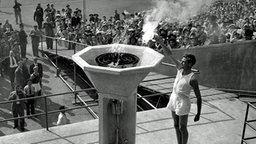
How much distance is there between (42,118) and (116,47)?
5.86 m

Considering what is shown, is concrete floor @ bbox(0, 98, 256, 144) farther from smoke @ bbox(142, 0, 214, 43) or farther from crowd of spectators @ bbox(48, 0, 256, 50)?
smoke @ bbox(142, 0, 214, 43)

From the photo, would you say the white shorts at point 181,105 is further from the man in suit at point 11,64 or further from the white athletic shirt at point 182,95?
the man in suit at point 11,64

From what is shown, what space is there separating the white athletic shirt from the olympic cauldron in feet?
2.26

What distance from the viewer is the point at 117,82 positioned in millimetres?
4648

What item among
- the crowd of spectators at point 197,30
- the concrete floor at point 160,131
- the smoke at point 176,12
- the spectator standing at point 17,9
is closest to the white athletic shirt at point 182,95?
the concrete floor at point 160,131

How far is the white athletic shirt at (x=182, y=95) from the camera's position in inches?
218

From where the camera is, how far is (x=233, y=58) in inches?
394

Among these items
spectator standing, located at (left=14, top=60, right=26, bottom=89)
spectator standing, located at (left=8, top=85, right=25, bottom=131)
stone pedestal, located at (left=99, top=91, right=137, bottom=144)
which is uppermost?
stone pedestal, located at (left=99, top=91, right=137, bottom=144)

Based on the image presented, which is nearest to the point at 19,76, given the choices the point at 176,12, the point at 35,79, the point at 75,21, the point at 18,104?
the point at 35,79

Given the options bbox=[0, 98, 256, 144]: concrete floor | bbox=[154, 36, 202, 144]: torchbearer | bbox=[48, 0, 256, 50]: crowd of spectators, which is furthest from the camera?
bbox=[48, 0, 256, 50]: crowd of spectators

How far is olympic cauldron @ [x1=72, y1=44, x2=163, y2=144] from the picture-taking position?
4.68 m

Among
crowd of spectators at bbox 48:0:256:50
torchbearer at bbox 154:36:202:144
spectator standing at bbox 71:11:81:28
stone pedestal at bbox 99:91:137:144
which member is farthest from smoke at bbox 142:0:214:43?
stone pedestal at bbox 99:91:137:144

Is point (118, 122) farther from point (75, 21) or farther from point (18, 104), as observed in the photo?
point (75, 21)

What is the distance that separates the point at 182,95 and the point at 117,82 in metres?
1.45
